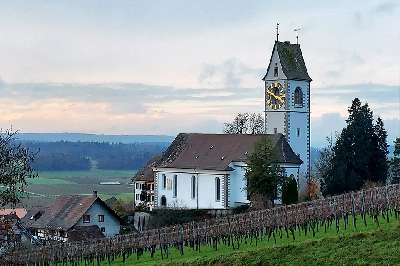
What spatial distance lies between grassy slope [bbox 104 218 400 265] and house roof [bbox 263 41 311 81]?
3369cm

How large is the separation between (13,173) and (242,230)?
1320 centimetres

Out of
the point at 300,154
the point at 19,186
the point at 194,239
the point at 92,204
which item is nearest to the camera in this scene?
the point at 19,186

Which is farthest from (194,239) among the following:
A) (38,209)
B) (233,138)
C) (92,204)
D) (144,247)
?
(38,209)

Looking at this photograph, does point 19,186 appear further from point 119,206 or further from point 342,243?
point 119,206

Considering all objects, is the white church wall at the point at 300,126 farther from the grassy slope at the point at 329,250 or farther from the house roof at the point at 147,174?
the grassy slope at the point at 329,250

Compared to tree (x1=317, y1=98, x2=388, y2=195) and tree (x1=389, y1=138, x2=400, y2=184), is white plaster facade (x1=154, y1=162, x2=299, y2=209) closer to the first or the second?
tree (x1=317, y1=98, x2=388, y2=195)

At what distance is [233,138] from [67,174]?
Result: 95903 mm

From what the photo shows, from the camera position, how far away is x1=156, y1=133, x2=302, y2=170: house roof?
59.7 metres

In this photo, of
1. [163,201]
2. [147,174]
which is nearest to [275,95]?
[163,201]

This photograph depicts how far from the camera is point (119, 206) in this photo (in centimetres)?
7081

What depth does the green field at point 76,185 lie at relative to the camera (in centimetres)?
10341

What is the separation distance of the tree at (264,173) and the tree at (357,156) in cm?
401

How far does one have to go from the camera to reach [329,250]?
25.6 meters

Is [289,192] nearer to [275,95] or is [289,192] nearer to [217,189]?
[217,189]
